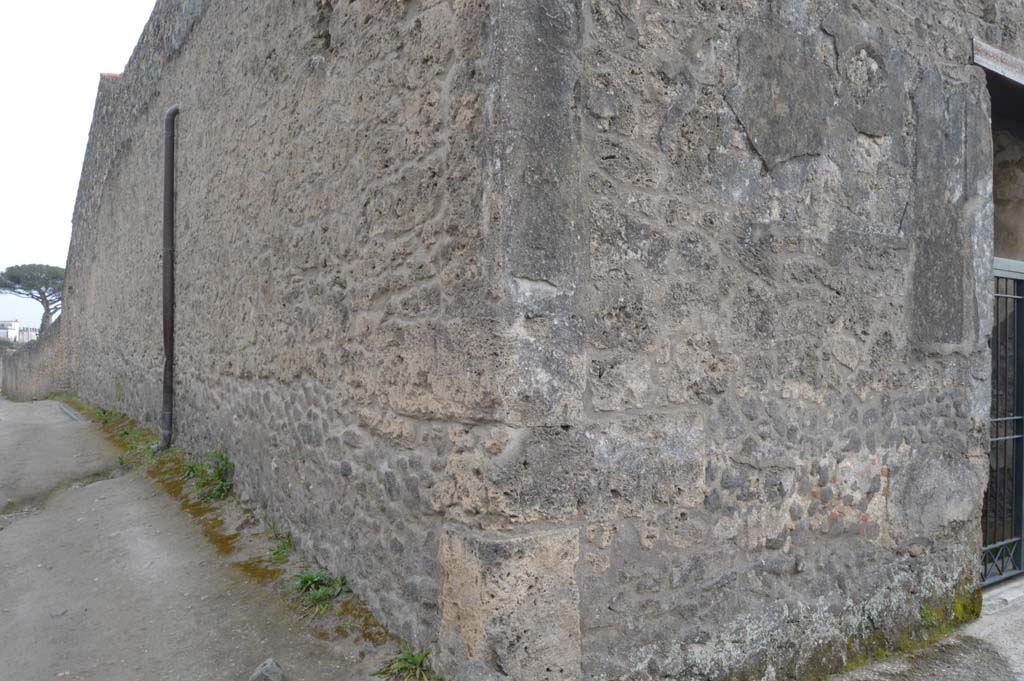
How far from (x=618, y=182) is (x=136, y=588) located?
3.17m

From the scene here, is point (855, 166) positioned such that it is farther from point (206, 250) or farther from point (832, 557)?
point (206, 250)

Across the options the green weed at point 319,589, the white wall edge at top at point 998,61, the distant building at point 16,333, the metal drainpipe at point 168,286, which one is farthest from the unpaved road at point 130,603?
the distant building at point 16,333

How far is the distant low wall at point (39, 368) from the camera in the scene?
12.7 meters

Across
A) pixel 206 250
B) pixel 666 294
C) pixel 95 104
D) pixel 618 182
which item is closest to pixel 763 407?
pixel 666 294

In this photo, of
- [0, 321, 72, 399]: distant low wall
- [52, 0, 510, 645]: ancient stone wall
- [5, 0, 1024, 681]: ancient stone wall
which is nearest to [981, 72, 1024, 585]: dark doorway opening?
[5, 0, 1024, 681]: ancient stone wall

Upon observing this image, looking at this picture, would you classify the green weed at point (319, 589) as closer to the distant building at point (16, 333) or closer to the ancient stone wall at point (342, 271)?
the ancient stone wall at point (342, 271)

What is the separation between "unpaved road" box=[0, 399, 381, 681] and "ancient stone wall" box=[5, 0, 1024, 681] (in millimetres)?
382

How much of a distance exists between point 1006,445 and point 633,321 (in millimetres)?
3215

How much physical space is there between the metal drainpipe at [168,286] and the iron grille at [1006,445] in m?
5.88

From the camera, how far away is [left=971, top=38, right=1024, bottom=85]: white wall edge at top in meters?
3.82

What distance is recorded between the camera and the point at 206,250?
17.9ft

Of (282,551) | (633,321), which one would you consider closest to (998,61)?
(633,321)

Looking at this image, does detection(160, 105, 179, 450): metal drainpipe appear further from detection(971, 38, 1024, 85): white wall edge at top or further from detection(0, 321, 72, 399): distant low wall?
detection(0, 321, 72, 399): distant low wall

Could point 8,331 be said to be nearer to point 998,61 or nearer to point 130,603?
point 130,603
